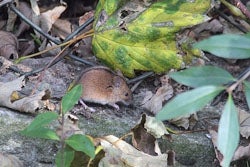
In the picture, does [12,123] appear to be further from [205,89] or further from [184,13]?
[205,89]

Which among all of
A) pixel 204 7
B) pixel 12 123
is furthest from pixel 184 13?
pixel 12 123

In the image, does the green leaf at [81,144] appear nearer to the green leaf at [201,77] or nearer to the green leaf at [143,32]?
the green leaf at [201,77]

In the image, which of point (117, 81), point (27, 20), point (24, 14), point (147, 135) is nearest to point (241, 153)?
point (147, 135)

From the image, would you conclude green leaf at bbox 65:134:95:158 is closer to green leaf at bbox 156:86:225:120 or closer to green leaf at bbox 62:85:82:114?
green leaf at bbox 62:85:82:114

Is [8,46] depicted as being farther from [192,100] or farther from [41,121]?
[192,100]

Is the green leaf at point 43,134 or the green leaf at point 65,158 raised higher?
the green leaf at point 43,134

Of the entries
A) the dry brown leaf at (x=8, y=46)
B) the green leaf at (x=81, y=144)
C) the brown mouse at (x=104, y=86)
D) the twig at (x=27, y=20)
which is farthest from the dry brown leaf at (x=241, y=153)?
the dry brown leaf at (x=8, y=46)

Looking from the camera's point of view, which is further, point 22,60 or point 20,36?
point 20,36
